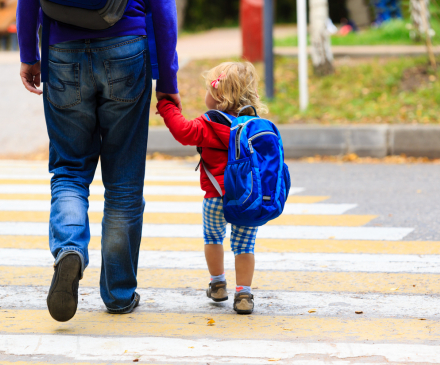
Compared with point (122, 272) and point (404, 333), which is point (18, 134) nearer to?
point (122, 272)

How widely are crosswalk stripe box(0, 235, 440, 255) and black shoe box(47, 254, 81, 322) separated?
1803mm

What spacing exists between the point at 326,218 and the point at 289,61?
7.09 m

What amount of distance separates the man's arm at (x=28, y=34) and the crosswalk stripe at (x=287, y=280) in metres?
1.26

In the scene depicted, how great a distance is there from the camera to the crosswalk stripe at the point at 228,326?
2.82m

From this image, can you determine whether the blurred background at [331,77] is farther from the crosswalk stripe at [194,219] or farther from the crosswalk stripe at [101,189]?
the crosswalk stripe at [194,219]

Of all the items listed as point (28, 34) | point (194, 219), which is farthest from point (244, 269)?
point (194, 219)

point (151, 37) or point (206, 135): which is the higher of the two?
point (151, 37)

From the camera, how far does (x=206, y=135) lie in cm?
305

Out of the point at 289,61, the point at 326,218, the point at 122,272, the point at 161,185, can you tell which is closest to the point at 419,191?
the point at 326,218

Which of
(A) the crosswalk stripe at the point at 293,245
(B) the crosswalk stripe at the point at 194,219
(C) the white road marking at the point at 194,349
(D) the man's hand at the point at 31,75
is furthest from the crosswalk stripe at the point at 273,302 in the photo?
(B) the crosswalk stripe at the point at 194,219

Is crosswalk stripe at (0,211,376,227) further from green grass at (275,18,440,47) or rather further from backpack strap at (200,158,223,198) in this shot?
green grass at (275,18,440,47)

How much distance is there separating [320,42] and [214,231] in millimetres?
8434

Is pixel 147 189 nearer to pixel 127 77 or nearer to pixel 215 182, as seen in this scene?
pixel 215 182

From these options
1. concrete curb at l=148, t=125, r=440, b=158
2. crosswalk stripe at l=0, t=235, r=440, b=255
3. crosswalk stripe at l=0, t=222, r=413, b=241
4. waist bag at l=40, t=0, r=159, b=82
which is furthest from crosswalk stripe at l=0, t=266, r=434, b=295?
concrete curb at l=148, t=125, r=440, b=158
